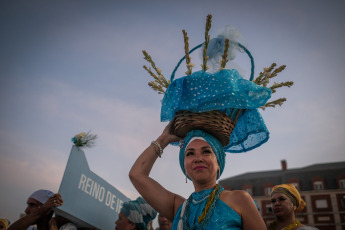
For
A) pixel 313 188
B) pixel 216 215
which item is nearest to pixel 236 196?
pixel 216 215

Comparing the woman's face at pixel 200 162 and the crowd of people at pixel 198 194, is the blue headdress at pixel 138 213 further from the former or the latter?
the woman's face at pixel 200 162

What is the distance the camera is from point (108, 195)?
16.0 ft

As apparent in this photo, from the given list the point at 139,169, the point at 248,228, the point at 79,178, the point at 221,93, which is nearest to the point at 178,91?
the point at 221,93

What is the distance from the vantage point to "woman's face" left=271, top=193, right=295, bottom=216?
4.13 metres

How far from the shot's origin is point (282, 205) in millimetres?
4180

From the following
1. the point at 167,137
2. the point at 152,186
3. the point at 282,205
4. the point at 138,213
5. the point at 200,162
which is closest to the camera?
the point at 200,162

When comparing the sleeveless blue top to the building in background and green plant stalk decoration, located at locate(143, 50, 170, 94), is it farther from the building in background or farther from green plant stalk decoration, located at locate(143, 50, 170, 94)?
the building in background

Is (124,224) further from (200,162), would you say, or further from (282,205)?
(282,205)

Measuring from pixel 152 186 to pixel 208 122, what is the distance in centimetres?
85

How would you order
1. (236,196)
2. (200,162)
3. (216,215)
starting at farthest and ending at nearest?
(200,162), (236,196), (216,215)

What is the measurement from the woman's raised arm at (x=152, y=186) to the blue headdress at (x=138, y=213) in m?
1.95

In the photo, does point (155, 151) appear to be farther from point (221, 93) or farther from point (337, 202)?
point (337, 202)

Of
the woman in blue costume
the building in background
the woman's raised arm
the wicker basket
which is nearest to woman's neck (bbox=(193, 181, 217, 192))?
the woman in blue costume

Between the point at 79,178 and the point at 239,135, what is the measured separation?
2.55 metres
